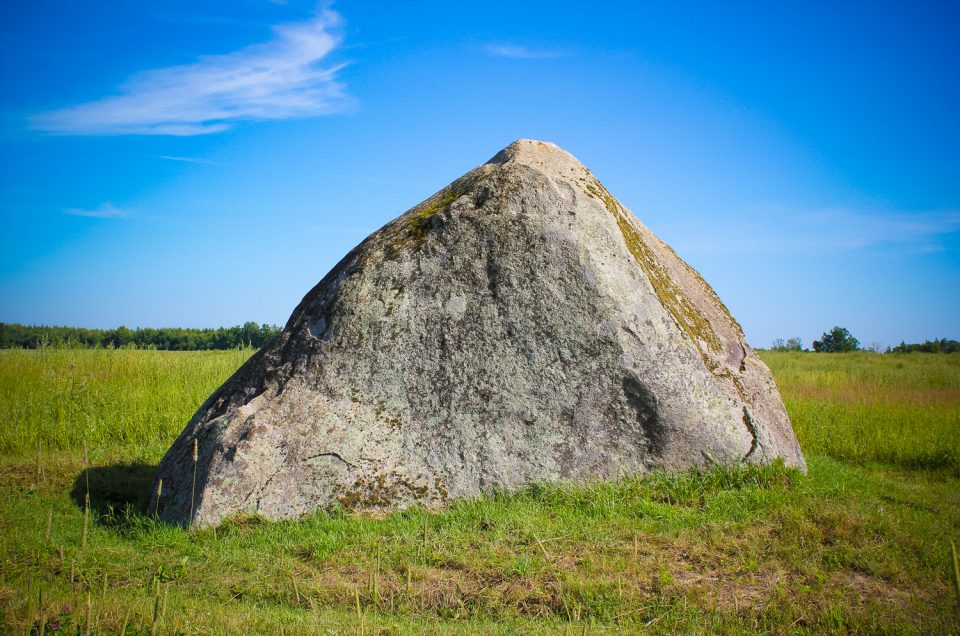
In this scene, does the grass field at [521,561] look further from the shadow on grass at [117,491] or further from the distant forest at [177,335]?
the distant forest at [177,335]

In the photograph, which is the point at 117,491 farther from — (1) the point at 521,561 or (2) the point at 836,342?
(2) the point at 836,342

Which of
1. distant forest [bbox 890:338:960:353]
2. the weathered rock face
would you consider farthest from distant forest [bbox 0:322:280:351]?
distant forest [bbox 890:338:960:353]

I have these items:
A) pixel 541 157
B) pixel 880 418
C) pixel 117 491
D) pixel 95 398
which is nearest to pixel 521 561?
pixel 541 157

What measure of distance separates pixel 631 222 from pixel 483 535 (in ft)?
15.8

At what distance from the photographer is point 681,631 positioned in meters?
4.28

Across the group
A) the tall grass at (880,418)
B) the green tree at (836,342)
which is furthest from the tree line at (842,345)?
the tall grass at (880,418)

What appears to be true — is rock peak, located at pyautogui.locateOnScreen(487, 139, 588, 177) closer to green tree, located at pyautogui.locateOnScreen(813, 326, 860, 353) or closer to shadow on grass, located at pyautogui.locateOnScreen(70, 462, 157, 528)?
shadow on grass, located at pyautogui.locateOnScreen(70, 462, 157, 528)

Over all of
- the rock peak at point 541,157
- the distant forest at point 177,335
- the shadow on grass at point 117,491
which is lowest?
the shadow on grass at point 117,491

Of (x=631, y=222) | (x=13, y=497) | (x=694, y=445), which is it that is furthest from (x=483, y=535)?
(x=13, y=497)

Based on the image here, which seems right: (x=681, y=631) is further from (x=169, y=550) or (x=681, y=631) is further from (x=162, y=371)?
(x=162, y=371)

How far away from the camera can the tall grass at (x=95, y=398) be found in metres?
10.4

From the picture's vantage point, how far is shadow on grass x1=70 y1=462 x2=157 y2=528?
6.77m

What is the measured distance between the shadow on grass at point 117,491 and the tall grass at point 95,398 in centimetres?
136

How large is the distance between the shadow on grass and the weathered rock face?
59 cm
